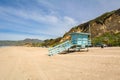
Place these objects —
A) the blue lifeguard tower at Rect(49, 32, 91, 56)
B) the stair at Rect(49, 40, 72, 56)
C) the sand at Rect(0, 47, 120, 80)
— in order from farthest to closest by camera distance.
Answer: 1. the blue lifeguard tower at Rect(49, 32, 91, 56)
2. the stair at Rect(49, 40, 72, 56)
3. the sand at Rect(0, 47, 120, 80)

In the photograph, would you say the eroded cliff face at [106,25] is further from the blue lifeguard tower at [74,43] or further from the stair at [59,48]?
the stair at [59,48]

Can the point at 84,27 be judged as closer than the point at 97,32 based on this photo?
No

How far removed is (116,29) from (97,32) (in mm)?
10601

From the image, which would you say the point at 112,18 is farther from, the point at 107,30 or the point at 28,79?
the point at 28,79

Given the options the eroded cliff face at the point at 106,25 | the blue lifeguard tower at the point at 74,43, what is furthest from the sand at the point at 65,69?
the eroded cliff face at the point at 106,25

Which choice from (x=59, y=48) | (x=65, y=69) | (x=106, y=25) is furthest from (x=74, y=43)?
(x=106, y=25)

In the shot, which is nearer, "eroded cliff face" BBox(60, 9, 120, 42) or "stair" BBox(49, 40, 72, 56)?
"stair" BBox(49, 40, 72, 56)

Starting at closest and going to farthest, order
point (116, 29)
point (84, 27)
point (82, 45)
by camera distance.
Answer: point (82, 45) < point (116, 29) < point (84, 27)

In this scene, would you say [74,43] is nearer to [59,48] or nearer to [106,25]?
[59,48]

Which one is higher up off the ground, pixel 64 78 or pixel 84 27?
pixel 84 27

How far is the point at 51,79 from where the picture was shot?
27.1ft

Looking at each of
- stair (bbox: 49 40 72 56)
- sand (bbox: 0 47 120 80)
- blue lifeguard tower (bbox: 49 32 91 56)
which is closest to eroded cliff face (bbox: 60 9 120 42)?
blue lifeguard tower (bbox: 49 32 91 56)

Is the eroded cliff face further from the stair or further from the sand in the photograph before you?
the sand

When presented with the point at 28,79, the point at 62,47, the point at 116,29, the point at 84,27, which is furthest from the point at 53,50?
the point at 84,27
